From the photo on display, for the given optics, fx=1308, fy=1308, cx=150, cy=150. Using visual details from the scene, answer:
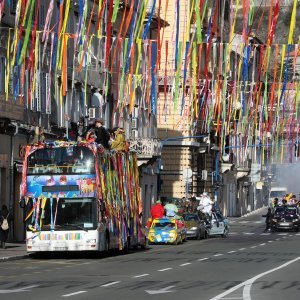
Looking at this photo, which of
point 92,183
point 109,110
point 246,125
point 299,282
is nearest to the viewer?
point 299,282

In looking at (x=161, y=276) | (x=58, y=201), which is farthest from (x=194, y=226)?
(x=161, y=276)

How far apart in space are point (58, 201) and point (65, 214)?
1.53 feet

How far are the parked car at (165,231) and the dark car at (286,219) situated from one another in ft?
66.6

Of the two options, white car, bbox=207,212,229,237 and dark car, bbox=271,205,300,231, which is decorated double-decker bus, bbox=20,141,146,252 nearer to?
white car, bbox=207,212,229,237

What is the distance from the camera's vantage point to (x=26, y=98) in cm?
5119

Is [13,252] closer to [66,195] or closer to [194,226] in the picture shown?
[66,195]

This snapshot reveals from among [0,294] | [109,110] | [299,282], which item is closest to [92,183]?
[299,282]

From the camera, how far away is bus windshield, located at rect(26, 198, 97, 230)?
3959cm

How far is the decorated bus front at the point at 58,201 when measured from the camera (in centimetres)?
3912

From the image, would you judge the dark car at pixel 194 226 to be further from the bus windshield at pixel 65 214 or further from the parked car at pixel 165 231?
the bus windshield at pixel 65 214

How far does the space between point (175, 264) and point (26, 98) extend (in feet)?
56.4

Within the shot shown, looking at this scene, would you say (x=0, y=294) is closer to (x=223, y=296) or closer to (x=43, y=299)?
(x=43, y=299)

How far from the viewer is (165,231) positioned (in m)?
52.8

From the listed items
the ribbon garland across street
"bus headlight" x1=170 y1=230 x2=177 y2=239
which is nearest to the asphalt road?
the ribbon garland across street
